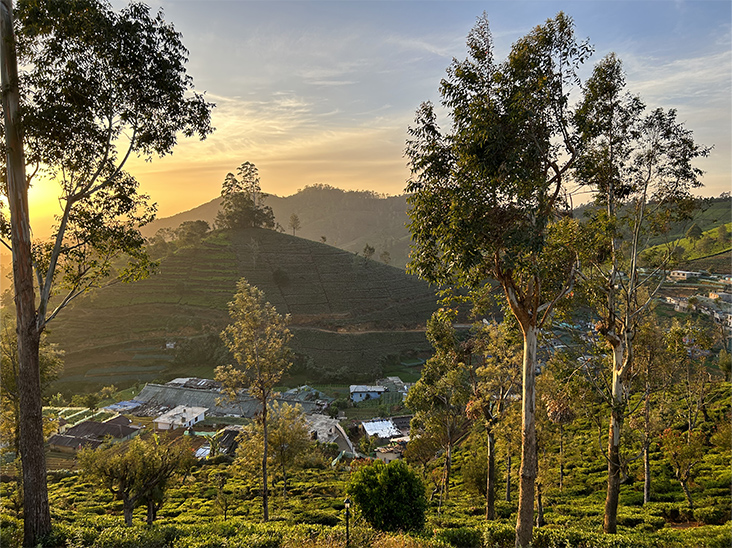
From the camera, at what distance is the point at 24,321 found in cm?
724

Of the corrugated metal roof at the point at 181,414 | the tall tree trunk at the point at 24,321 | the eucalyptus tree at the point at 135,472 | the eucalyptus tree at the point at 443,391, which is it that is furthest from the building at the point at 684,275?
the tall tree trunk at the point at 24,321

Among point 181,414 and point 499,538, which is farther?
point 181,414

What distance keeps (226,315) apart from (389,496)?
54.0 metres

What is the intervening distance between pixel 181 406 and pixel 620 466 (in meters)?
40.6

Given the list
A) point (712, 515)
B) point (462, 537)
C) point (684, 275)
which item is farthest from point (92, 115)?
point (684, 275)

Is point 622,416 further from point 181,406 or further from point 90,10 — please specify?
point 181,406

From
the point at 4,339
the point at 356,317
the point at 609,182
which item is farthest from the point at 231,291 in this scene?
the point at 609,182

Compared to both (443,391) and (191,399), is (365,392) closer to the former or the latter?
(191,399)

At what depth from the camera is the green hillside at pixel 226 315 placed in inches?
2042

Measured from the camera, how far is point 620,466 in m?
8.56

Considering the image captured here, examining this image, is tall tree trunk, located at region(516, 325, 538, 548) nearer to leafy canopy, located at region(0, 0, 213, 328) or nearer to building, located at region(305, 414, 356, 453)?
leafy canopy, located at region(0, 0, 213, 328)

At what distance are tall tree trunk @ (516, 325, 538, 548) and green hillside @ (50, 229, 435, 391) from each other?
44.6m

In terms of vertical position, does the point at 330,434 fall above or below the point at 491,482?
below

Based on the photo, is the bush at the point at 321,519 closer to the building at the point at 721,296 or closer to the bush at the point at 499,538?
the bush at the point at 499,538
